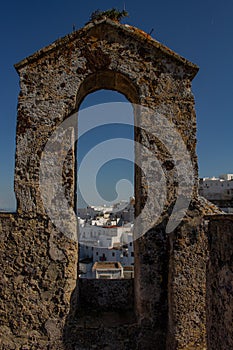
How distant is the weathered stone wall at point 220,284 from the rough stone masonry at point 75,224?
2.87 feet

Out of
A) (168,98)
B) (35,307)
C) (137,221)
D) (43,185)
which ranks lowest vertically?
(35,307)

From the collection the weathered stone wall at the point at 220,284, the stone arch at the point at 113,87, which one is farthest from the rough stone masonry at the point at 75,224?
the weathered stone wall at the point at 220,284

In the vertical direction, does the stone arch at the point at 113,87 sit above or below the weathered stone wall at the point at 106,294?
above

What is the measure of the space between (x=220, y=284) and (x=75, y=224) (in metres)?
2.18

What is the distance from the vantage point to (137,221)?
4160 millimetres

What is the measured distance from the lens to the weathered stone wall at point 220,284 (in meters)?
2.21

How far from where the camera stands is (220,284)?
241 centimetres

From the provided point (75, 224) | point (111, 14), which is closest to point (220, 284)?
point (75, 224)

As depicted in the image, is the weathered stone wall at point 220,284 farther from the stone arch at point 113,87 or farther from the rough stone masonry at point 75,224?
the stone arch at point 113,87

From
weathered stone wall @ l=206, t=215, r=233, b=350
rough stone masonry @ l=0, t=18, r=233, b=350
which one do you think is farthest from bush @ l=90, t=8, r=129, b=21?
weathered stone wall @ l=206, t=215, r=233, b=350

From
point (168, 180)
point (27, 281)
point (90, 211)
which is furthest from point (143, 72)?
point (90, 211)

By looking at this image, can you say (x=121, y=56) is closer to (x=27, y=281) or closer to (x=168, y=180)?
(x=168, y=180)

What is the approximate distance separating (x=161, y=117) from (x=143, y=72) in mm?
666

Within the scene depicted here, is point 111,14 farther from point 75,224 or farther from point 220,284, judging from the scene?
point 220,284
